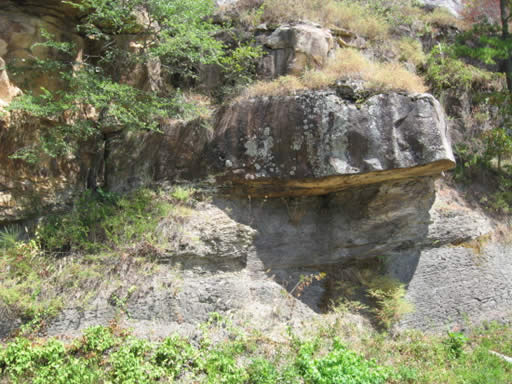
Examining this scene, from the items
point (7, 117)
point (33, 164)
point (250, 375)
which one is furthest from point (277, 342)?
point (7, 117)

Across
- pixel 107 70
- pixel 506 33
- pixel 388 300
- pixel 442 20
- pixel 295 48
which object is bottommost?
pixel 388 300

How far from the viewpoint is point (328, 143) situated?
652 centimetres

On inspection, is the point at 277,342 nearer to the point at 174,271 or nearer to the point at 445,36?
the point at 174,271

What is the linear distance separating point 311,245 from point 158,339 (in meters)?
3.48

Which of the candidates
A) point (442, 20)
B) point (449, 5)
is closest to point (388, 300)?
point (442, 20)

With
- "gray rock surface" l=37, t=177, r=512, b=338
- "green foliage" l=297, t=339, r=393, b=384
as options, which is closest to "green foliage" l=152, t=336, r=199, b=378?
"gray rock surface" l=37, t=177, r=512, b=338

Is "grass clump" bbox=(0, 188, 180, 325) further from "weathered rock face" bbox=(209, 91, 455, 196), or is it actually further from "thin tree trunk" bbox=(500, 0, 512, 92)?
"thin tree trunk" bbox=(500, 0, 512, 92)

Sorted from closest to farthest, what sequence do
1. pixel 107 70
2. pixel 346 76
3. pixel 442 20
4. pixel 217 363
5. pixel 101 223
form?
pixel 217 363
pixel 101 223
pixel 346 76
pixel 107 70
pixel 442 20

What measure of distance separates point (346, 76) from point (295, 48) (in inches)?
67.6

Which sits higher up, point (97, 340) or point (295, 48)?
point (295, 48)

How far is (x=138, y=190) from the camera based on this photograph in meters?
7.04

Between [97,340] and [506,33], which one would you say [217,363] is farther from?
[506,33]

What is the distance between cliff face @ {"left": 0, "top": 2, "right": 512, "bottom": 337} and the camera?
6.26 meters

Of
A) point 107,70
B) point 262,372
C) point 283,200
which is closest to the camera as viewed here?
point 262,372
